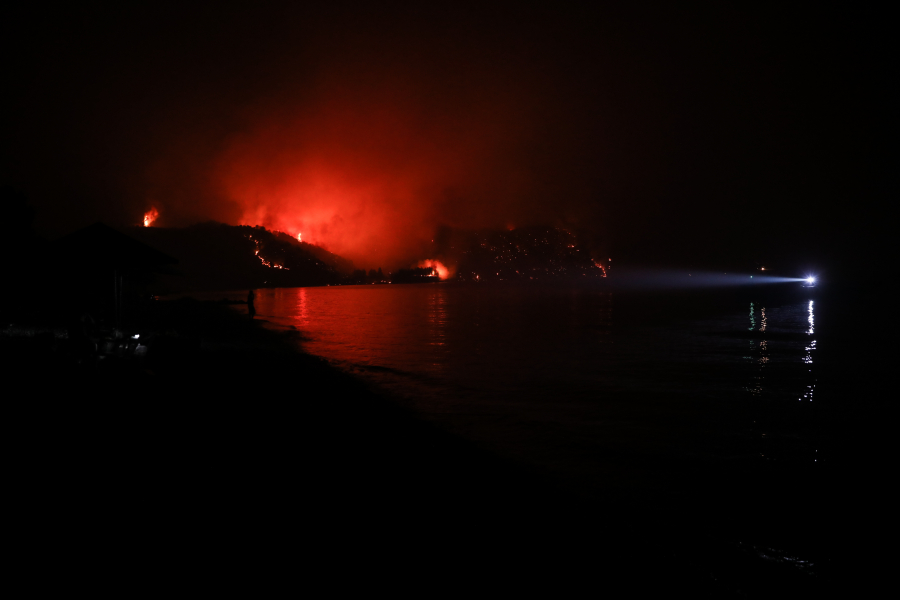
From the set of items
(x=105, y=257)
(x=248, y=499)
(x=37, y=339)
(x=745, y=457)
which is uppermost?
(x=105, y=257)

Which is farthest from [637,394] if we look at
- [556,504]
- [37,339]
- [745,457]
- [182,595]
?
[37,339]

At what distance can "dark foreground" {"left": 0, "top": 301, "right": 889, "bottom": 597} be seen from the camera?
365 centimetres

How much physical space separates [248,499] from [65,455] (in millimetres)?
2538

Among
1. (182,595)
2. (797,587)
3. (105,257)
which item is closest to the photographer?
(182,595)

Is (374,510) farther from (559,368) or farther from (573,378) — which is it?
(559,368)

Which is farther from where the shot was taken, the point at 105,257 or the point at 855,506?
the point at 105,257

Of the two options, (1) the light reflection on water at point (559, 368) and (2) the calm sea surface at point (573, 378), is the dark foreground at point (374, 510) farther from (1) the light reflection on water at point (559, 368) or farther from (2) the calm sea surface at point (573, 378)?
(1) the light reflection on water at point (559, 368)

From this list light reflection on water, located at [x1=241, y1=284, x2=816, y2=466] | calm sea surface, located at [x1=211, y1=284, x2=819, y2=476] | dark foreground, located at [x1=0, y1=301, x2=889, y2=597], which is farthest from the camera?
light reflection on water, located at [x1=241, y1=284, x2=816, y2=466]

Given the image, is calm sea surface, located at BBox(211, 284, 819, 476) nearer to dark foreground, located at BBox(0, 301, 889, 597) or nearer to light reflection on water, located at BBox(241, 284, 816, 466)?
light reflection on water, located at BBox(241, 284, 816, 466)

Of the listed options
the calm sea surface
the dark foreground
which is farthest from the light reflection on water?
the dark foreground

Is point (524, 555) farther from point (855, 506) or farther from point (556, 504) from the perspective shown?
point (855, 506)

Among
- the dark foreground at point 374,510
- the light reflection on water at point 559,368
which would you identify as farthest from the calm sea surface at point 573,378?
the dark foreground at point 374,510

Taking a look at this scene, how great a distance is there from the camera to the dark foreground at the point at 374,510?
12.0ft

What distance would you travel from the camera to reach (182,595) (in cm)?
312
